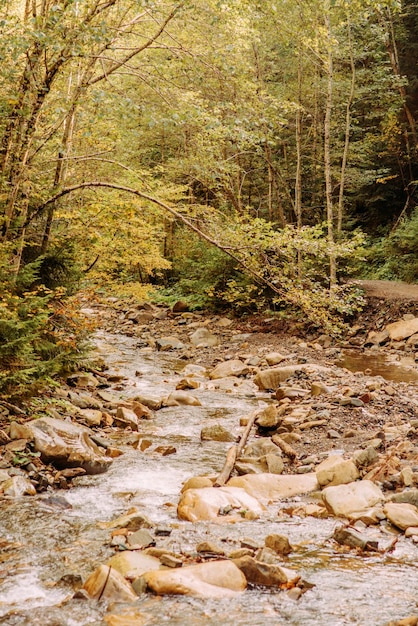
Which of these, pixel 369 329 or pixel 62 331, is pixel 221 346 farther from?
pixel 62 331

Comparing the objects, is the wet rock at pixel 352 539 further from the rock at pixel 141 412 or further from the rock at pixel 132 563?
the rock at pixel 141 412

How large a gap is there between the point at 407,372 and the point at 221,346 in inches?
217

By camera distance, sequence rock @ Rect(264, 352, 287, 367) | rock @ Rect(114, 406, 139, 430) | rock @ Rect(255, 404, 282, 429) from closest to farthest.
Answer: rock @ Rect(255, 404, 282, 429) < rock @ Rect(114, 406, 139, 430) < rock @ Rect(264, 352, 287, 367)

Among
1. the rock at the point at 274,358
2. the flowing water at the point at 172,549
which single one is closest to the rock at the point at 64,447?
the flowing water at the point at 172,549

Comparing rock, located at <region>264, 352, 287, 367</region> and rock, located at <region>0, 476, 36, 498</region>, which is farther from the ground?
rock, located at <region>264, 352, 287, 367</region>

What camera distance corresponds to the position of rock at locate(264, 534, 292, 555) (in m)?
4.35

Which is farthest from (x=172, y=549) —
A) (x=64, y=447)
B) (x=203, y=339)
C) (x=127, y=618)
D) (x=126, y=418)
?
(x=203, y=339)

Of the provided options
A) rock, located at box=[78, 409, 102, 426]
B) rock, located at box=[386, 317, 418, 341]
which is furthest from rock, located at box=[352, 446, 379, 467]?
rock, located at box=[386, 317, 418, 341]

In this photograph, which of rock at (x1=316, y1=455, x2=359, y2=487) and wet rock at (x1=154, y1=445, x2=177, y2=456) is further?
wet rock at (x1=154, y1=445, x2=177, y2=456)

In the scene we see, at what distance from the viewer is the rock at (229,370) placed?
1246 cm

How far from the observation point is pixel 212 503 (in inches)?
209

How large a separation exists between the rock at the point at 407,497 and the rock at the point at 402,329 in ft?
32.7

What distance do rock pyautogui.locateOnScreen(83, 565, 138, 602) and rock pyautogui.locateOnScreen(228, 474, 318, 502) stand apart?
2.18 metres

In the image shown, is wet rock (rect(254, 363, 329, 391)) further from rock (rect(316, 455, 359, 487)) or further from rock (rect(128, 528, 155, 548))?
rock (rect(128, 528, 155, 548))
